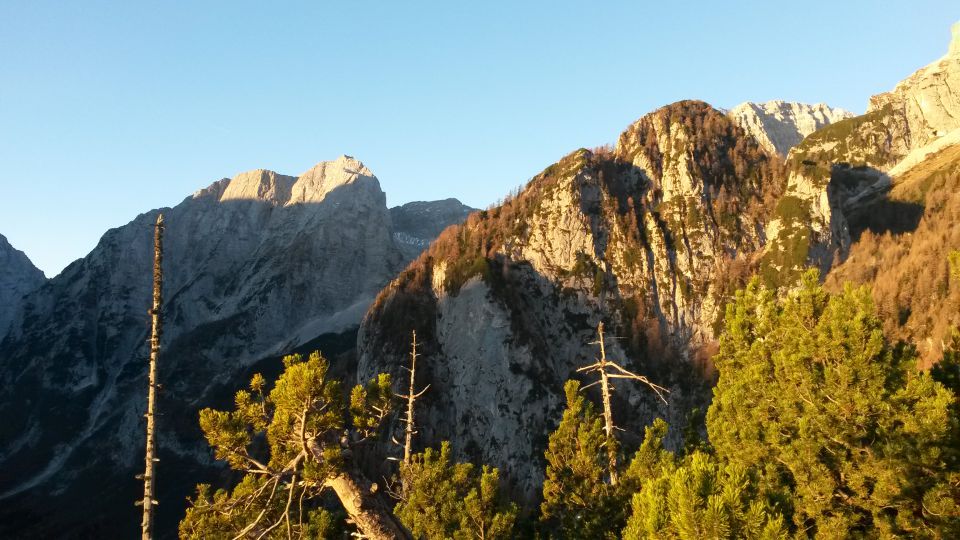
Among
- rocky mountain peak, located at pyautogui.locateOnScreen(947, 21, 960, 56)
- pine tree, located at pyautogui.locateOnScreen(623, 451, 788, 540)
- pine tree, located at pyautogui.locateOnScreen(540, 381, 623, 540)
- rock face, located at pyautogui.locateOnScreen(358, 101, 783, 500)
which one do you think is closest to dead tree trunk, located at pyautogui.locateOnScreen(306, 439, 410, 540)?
pine tree, located at pyautogui.locateOnScreen(623, 451, 788, 540)

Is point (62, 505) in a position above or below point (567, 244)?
below

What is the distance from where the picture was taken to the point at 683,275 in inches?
3511

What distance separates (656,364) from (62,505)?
4837 inches

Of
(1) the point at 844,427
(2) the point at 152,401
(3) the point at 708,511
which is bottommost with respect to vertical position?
(1) the point at 844,427

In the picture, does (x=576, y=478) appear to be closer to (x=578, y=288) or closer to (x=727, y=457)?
(x=727, y=457)

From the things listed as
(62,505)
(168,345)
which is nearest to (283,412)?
(62,505)

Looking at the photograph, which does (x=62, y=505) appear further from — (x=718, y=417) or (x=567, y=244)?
(x=718, y=417)

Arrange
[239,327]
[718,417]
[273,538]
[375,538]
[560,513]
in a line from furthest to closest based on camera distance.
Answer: [239,327] < [560,513] < [718,417] < [273,538] < [375,538]

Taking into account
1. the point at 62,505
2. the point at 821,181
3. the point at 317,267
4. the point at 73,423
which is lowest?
the point at 62,505

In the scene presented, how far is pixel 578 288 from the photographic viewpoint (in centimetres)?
8994

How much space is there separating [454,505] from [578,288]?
235ft

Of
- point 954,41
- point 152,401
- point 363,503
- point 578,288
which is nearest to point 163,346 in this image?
point 578,288

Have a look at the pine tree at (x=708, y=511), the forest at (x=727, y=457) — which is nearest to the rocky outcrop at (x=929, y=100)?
the forest at (x=727, y=457)

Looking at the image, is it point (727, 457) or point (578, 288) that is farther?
point (578, 288)
